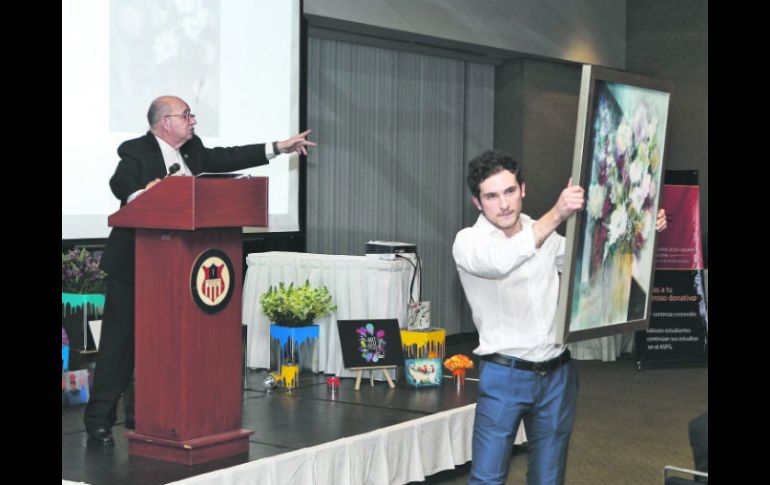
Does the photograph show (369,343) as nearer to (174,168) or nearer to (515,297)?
(174,168)

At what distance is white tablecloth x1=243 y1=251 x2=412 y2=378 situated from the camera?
6.10 metres

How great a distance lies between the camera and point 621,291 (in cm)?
269

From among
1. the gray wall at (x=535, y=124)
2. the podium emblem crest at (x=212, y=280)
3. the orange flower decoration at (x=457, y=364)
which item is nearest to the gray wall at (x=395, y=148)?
the gray wall at (x=535, y=124)

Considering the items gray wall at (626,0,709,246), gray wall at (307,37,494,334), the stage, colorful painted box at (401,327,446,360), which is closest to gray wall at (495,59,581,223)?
gray wall at (307,37,494,334)

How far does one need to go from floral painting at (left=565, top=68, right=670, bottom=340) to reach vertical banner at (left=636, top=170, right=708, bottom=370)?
5737 mm

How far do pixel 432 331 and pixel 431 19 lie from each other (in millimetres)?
3740

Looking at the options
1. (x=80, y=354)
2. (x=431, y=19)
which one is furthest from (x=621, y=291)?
(x=431, y=19)

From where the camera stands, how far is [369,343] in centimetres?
568

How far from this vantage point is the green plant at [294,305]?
19.3 ft

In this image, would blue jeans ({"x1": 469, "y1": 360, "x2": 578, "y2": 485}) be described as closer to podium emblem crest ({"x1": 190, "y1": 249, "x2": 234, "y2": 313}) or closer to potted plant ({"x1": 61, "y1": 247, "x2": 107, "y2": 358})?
podium emblem crest ({"x1": 190, "y1": 249, "x2": 234, "y2": 313})

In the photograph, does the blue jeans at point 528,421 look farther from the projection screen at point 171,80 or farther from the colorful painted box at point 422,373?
the projection screen at point 171,80

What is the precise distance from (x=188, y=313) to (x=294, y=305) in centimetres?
203

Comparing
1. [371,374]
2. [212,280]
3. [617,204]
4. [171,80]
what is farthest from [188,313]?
[171,80]

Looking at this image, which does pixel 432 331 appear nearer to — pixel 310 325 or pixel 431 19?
pixel 310 325
